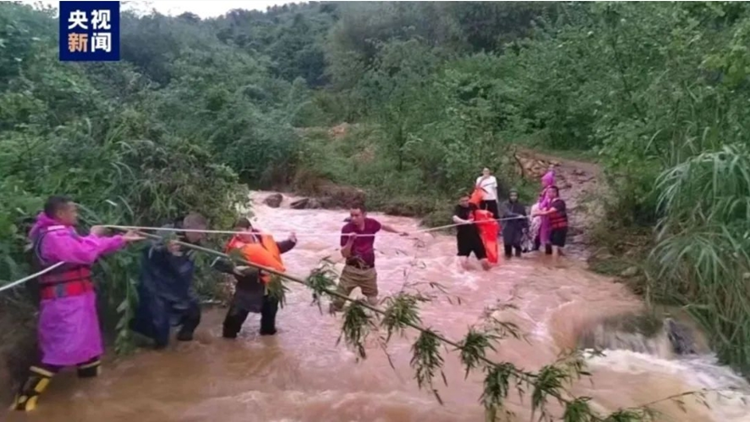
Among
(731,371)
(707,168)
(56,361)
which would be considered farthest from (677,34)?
(56,361)

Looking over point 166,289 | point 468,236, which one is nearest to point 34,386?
point 166,289

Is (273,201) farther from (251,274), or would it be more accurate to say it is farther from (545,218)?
(251,274)

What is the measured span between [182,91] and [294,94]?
573 centimetres

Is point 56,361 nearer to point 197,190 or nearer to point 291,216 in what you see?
point 197,190

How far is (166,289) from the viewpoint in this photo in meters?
5.73

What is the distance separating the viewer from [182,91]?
16.5 metres

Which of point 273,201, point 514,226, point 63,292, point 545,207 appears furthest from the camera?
point 273,201

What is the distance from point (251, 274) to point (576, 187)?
9.34 metres

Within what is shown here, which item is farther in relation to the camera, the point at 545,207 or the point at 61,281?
the point at 545,207

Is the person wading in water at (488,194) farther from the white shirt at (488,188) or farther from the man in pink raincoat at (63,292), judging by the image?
the man in pink raincoat at (63,292)

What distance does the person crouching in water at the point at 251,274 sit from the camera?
19.5 feet

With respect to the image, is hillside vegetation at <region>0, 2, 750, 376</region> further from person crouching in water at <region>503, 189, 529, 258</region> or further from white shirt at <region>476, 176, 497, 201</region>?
white shirt at <region>476, 176, 497, 201</region>

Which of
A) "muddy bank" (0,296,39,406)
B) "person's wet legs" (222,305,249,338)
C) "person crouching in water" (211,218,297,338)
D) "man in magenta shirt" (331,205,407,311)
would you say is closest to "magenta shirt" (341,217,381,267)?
"man in magenta shirt" (331,205,407,311)

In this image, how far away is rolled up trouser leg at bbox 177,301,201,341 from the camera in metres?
6.04
